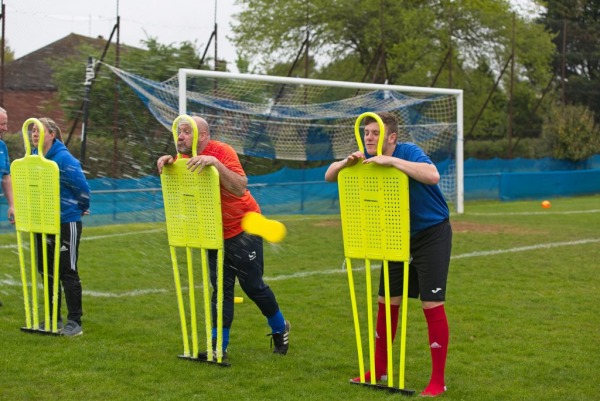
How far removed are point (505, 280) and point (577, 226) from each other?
800cm

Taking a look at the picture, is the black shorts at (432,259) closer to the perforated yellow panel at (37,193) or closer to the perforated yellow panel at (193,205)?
the perforated yellow panel at (193,205)

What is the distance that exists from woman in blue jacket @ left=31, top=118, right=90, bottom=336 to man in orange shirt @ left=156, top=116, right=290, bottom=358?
1.37m

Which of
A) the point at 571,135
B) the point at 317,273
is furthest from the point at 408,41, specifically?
the point at 317,273

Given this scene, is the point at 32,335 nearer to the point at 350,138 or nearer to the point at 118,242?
the point at 118,242

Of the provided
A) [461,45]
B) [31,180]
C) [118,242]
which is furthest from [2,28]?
[461,45]

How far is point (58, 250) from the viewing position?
7.54 meters

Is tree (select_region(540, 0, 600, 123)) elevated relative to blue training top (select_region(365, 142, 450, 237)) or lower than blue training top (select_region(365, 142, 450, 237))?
elevated

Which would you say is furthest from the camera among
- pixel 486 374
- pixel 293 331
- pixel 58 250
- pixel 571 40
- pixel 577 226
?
pixel 571 40

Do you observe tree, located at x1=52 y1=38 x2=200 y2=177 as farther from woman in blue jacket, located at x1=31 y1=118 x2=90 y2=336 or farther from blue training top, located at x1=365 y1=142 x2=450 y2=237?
blue training top, located at x1=365 y1=142 x2=450 y2=237

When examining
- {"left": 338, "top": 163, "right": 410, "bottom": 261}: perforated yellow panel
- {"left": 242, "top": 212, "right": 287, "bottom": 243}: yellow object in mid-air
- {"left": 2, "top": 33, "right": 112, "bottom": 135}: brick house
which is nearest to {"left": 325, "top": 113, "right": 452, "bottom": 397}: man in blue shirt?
{"left": 338, "top": 163, "right": 410, "bottom": 261}: perforated yellow panel

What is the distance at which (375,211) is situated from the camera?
226 inches

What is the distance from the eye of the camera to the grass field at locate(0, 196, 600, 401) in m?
6.16

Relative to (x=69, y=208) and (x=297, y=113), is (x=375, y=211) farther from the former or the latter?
(x=297, y=113)

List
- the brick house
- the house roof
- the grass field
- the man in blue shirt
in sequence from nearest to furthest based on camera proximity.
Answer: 1. the man in blue shirt
2. the grass field
3. the brick house
4. the house roof
